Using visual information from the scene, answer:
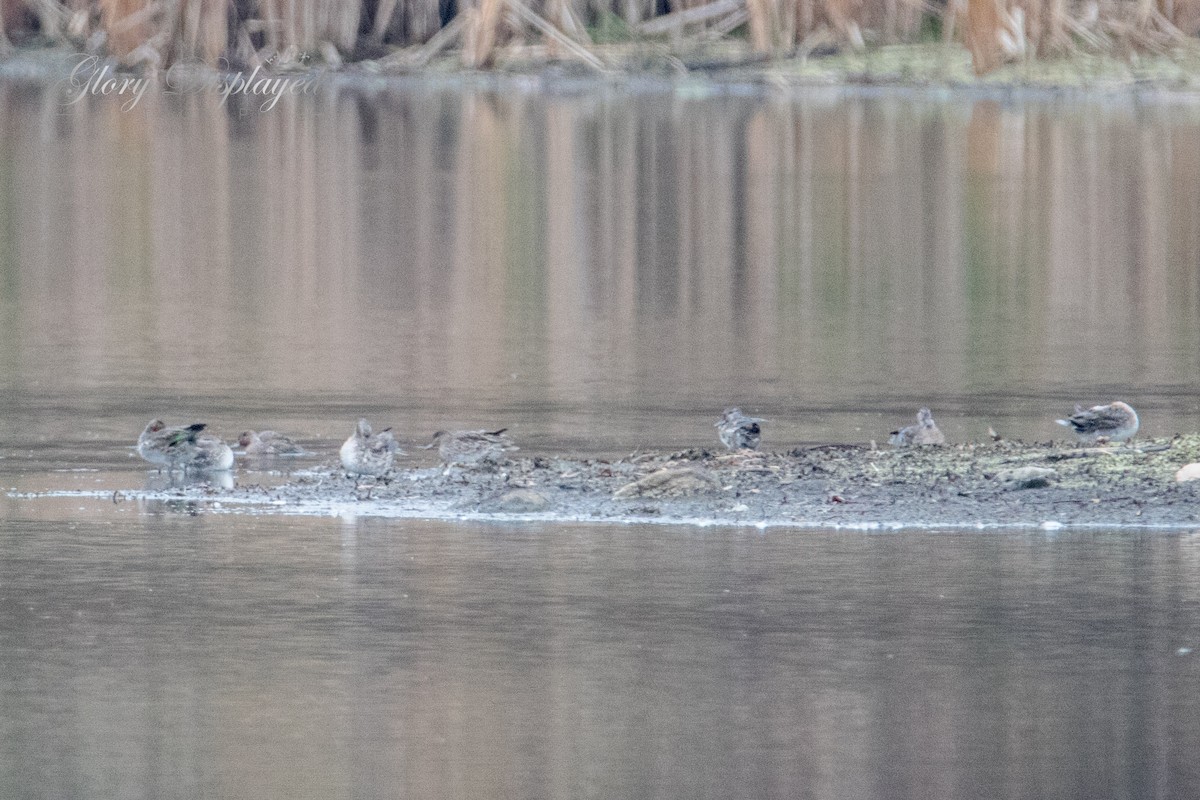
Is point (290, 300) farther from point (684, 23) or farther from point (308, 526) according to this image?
point (684, 23)

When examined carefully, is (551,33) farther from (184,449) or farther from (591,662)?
(591,662)

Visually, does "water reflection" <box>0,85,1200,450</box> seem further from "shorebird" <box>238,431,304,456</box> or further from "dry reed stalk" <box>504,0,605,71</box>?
"dry reed stalk" <box>504,0,605,71</box>

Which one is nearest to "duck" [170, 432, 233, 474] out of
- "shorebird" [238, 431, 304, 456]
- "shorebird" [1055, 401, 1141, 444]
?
"shorebird" [238, 431, 304, 456]

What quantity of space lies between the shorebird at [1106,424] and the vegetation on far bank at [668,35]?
145 ft

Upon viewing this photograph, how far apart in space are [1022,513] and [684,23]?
51.5 meters

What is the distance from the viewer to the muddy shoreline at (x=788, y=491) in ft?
38.1

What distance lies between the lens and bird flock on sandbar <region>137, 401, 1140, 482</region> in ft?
41.5

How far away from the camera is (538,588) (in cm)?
1011

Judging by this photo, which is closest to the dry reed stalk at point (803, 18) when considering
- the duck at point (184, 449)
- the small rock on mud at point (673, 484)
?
the duck at point (184, 449)

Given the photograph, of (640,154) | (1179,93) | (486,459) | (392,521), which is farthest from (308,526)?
(1179,93)

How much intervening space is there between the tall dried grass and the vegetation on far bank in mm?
44

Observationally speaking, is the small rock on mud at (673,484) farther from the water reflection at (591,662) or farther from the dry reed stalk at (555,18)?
the dry reed stalk at (555,18)

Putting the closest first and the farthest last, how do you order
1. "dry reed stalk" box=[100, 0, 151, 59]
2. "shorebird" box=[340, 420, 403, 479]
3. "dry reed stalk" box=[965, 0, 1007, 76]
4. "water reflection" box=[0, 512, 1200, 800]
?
1. "water reflection" box=[0, 512, 1200, 800]
2. "shorebird" box=[340, 420, 403, 479]
3. "dry reed stalk" box=[965, 0, 1007, 76]
4. "dry reed stalk" box=[100, 0, 151, 59]

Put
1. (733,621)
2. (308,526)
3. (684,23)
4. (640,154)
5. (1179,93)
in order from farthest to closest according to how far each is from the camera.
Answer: (684,23) < (1179,93) < (640,154) < (308,526) < (733,621)
